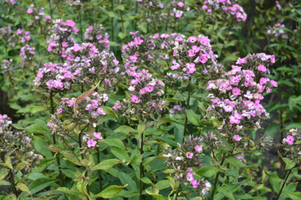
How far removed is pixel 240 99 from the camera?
252cm

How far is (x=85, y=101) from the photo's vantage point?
2490 mm

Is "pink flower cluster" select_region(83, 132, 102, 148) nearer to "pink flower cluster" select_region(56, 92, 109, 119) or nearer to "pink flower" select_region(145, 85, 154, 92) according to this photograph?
"pink flower cluster" select_region(56, 92, 109, 119)

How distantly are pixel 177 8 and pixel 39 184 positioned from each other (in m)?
3.03

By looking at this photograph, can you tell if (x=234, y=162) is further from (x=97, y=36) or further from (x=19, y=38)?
(x=19, y=38)

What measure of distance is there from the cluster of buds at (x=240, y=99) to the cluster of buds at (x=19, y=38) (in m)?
3.82

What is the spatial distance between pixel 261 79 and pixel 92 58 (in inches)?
67.3

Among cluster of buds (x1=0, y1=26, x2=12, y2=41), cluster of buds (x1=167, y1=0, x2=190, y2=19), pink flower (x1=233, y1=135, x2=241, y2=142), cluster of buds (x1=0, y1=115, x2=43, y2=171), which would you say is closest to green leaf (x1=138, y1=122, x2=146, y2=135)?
pink flower (x1=233, y1=135, x2=241, y2=142)

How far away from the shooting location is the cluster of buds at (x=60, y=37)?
348 cm

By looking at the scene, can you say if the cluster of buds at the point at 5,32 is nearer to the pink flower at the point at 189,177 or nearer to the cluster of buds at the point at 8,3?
the cluster of buds at the point at 8,3

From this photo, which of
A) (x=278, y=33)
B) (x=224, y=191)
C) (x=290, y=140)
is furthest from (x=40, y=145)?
(x=278, y=33)

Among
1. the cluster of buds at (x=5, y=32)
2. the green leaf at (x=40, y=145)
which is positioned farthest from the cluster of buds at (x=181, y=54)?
the cluster of buds at (x=5, y=32)

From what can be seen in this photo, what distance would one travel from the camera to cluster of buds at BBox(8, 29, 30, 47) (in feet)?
17.0

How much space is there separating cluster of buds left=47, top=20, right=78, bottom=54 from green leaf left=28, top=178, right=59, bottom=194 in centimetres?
149

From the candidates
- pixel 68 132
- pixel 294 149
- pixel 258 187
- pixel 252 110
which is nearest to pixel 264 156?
pixel 258 187
